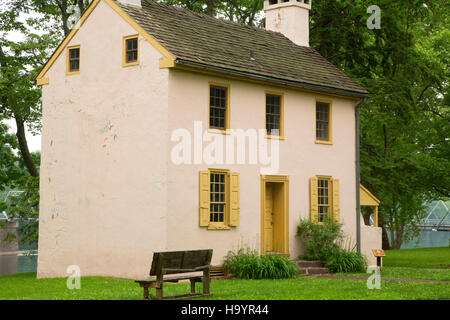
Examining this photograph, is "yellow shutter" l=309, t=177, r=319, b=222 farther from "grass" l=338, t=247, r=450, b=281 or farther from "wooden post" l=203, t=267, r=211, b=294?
"wooden post" l=203, t=267, r=211, b=294

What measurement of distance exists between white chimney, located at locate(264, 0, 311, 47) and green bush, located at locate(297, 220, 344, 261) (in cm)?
797

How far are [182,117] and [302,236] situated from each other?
19.9ft

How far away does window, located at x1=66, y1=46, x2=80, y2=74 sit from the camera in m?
23.3

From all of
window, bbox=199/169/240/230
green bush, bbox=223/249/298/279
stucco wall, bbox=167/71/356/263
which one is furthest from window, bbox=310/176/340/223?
window, bbox=199/169/240/230

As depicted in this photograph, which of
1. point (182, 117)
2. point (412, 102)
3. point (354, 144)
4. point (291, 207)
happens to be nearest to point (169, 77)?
point (182, 117)

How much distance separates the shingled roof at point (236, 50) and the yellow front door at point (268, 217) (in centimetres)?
349

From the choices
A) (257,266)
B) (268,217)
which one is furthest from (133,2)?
(257,266)

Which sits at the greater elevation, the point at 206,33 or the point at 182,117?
the point at 206,33

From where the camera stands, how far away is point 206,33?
24062 millimetres

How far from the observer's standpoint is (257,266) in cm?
2086

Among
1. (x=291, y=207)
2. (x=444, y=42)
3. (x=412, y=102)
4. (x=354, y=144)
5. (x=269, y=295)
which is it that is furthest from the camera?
(x=444, y=42)

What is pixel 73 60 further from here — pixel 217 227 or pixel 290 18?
pixel 290 18

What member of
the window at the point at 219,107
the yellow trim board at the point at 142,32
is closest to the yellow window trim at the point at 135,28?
the yellow trim board at the point at 142,32

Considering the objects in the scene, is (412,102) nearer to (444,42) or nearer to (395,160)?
(395,160)
